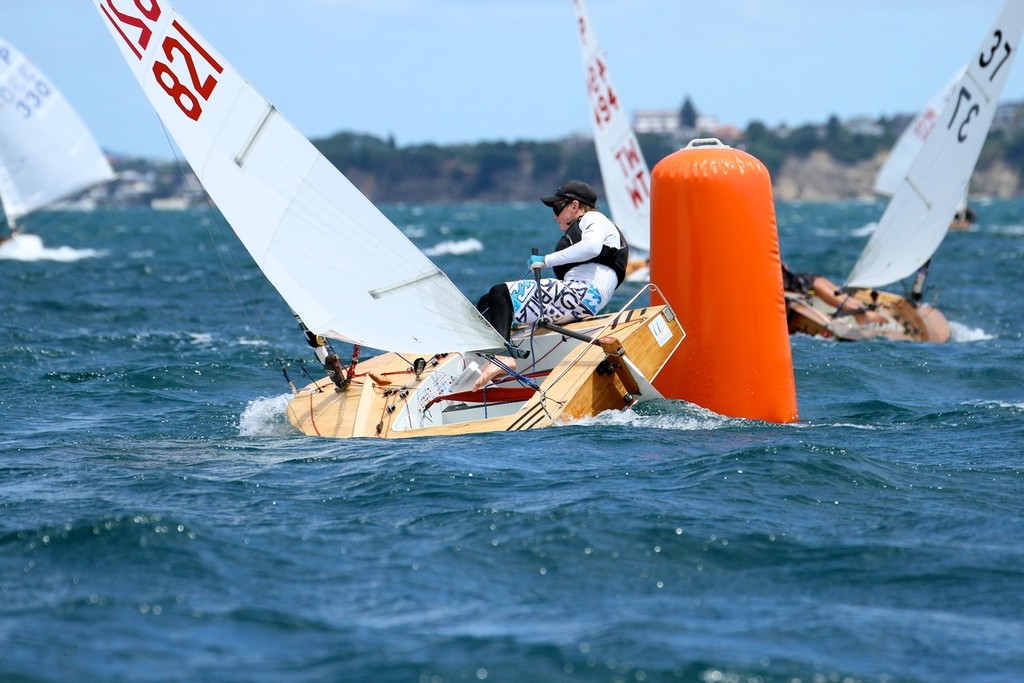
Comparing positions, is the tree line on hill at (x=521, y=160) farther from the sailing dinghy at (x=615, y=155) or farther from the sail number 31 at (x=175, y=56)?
the sail number 31 at (x=175, y=56)

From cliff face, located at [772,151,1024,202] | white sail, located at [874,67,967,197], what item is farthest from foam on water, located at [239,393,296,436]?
cliff face, located at [772,151,1024,202]

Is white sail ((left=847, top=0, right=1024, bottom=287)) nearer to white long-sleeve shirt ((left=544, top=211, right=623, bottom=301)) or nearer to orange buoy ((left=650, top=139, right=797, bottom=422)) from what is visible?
orange buoy ((left=650, top=139, right=797, bottom=422))

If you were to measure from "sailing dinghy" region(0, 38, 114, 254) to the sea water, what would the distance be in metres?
19.2

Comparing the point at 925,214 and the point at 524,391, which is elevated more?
the point at 925,214

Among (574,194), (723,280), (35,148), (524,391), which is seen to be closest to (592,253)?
(574,194)

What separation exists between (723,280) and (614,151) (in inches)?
447

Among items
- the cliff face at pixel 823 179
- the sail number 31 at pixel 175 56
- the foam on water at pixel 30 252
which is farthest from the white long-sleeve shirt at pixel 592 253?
the cliff face at pixel 823 179

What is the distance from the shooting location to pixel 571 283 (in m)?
7.39

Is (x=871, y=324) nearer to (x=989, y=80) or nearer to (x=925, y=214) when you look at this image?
(x=925, y=214)

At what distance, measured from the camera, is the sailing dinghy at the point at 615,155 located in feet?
59.6

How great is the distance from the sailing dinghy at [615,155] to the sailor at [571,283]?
10.7 meters

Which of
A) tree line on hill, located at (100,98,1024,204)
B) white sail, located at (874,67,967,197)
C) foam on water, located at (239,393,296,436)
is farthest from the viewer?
tree line on hill, located at (100,98,1024,204)

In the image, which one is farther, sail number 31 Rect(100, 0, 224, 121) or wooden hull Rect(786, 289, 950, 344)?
wooden hull Rect(786, 289, 950, 344)

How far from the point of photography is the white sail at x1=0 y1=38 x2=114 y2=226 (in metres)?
26.3
